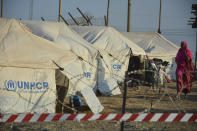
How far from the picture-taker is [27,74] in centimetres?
748

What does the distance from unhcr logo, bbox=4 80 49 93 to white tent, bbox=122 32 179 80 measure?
12.1 m

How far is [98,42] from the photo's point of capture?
15383 millimetres

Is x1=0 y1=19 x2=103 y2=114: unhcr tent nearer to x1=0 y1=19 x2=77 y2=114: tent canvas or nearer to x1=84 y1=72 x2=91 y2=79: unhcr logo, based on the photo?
x1=0 y1=19 x2=77 y2=114: tent canvas

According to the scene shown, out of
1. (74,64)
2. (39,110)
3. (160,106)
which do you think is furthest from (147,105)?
(39,110)

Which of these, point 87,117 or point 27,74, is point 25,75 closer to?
point 27,74

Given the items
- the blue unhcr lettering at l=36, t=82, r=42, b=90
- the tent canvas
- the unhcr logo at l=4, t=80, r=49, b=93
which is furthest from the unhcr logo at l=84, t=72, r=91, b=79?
the blue unhcr lettering at l=36, t=82, r=42, b=90

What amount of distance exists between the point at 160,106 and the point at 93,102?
2.76m

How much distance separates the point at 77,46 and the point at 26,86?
407 cm

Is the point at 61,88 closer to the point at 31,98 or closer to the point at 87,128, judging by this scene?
the point at 31,98

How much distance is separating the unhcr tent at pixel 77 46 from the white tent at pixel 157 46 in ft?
24.4

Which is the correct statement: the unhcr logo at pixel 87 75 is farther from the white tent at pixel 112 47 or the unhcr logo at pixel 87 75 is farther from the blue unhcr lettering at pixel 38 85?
the blue unhcr lettering at pixel 38 85

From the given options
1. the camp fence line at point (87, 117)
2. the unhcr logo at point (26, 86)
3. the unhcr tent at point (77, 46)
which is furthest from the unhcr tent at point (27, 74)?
the unhcr tent at point (77, 46)

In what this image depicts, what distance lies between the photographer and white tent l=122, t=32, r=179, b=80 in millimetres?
19812

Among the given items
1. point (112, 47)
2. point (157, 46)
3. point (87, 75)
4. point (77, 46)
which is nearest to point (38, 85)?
point (77, 46)
